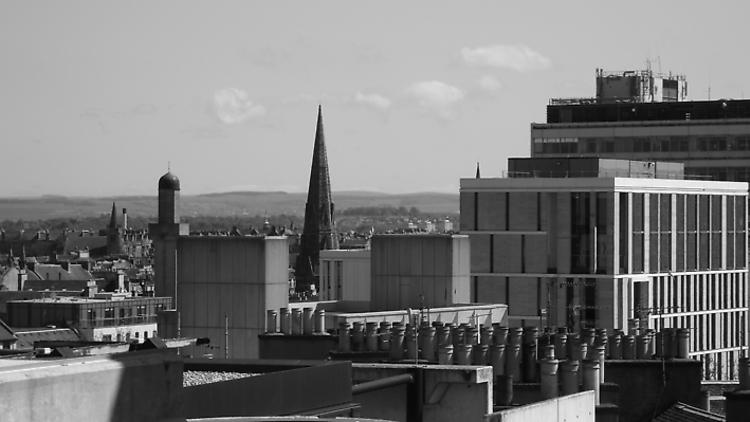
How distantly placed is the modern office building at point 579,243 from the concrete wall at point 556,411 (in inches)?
2194

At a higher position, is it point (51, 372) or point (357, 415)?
point (51, 372)

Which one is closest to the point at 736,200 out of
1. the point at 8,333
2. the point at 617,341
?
the point at 8,333

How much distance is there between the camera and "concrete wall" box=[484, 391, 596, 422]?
2366 centimetres

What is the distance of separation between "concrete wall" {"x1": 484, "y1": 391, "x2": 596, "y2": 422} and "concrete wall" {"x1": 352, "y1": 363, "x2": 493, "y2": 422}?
36 cm

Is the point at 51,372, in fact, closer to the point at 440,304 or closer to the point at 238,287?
the point at 238,287

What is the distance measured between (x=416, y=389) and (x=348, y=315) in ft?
61.0

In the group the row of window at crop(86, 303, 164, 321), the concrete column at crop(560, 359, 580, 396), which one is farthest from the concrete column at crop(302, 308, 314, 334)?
the row of window at crop(86, 303, 164, 321)

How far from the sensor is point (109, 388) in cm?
1225

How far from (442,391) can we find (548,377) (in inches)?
187

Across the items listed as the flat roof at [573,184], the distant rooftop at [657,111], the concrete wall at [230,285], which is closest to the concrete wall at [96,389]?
the concrete wall at [230,285]

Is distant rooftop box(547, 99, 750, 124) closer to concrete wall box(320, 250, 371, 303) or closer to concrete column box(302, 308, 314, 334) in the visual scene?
concrete wall box(320, 250, 371, 303)

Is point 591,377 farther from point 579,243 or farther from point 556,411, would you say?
point 579,243

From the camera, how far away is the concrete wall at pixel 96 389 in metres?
11.4

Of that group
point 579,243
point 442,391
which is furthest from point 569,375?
point 579,243
